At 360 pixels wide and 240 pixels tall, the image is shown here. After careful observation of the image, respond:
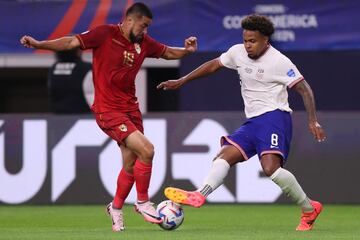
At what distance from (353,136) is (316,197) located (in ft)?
2.94

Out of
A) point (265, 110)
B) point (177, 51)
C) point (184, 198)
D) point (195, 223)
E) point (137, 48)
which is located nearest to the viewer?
point (184, 198)

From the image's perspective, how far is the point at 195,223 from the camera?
1268cm

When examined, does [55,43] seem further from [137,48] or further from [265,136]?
[265,136]

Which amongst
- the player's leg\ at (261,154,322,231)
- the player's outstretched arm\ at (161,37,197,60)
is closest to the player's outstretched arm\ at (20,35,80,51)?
the player's outstretched arm\ at (161,37,197,60)

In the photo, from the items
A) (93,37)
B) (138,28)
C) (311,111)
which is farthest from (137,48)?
(311,111)

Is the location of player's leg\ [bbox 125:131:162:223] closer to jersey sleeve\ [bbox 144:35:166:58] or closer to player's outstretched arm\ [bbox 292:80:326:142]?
jersey sleeve\ [bbox 144:35:166:58]

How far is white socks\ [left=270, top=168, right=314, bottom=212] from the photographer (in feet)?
35.9

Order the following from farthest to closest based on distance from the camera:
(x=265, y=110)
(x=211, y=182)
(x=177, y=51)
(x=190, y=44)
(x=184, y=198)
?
1. (x=177, y=51)
2. (x=190, y=44)
3. (x=265, y=110)
4. (x=211, y=182)
5. (x=184, y=198)

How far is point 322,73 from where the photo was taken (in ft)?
56.6

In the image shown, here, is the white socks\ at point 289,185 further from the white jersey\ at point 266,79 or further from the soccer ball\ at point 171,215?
the soccer ball\ at point 171,215

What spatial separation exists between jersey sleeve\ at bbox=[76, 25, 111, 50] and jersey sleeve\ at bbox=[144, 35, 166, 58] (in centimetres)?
44

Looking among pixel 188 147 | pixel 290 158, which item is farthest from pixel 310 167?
pixel 188 147

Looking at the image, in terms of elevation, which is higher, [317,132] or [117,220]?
[317,132]

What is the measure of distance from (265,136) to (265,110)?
0.24m
